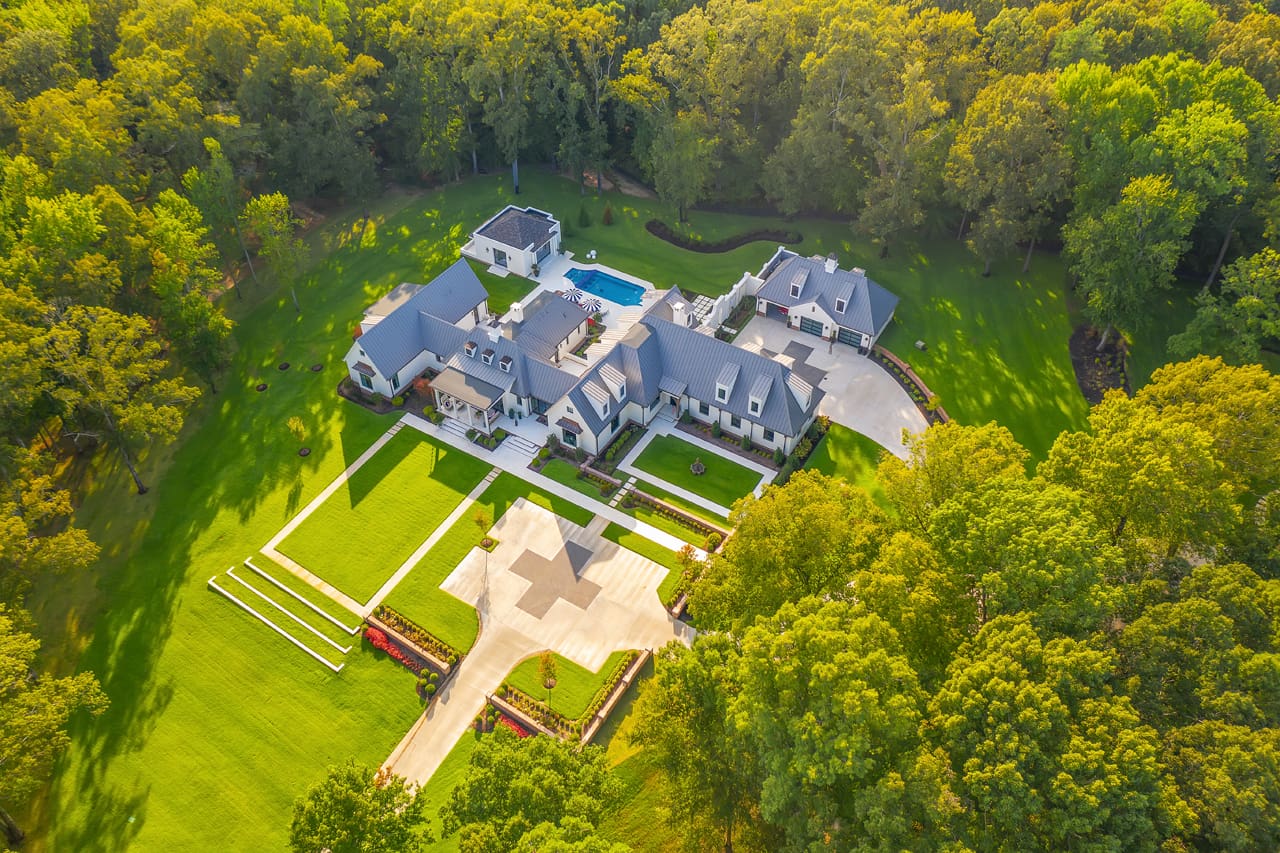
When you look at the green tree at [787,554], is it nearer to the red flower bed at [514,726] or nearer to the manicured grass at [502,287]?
the red flower bed at [514,726]

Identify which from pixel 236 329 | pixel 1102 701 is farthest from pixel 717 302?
pixel 1102 701

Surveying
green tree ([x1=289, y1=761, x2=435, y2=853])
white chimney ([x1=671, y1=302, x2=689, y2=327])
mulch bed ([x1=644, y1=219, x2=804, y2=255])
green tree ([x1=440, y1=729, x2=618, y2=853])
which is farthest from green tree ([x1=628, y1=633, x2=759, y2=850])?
mulch bed ([x1=644, y1=219, x2=804, y2=255])

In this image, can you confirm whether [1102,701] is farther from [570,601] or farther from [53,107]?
[53,107]

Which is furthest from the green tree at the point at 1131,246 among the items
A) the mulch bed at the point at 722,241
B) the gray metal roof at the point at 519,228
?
the gray metal roof at the point at 519,228

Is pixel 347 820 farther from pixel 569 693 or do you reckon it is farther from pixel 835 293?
pixel 835 293

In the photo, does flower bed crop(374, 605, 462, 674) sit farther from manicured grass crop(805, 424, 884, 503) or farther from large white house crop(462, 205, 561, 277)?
large white house crop(462, 205, 561, 277)

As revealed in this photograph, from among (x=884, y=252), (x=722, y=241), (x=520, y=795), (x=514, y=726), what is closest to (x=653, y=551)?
(x=514, y=726)
